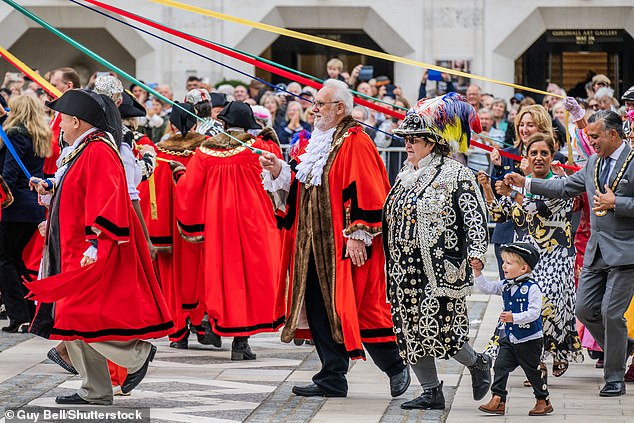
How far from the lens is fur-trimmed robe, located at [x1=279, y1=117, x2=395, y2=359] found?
8375 millimetres

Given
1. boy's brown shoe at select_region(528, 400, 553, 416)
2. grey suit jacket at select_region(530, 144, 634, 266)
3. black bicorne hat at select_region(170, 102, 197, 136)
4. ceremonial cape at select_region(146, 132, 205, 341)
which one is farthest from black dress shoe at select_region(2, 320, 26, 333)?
boy's brown shoe at select_region(528, 400, 553, 416)

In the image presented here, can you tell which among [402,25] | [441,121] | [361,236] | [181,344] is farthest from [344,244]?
[402,25]

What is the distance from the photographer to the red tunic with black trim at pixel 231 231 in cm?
1023

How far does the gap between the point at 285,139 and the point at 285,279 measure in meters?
8.63

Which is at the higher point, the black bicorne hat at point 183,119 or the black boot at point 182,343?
the black bicorne hat at point 183,119

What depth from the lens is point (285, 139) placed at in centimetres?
1736

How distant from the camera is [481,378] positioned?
8164 millimetres

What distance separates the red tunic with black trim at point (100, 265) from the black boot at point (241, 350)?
220cm

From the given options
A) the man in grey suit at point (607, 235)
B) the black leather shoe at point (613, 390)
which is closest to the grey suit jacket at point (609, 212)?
the man in grey suit at point (607, 235)

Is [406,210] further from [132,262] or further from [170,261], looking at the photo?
[170,261]

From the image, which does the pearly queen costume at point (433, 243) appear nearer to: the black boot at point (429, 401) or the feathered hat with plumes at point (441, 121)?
the feathered hat with plumes at point (441, 121)

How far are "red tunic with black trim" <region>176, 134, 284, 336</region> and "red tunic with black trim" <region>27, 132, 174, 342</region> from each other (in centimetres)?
223

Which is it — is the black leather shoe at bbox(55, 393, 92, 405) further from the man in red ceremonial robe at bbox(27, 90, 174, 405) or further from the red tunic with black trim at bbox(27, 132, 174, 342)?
the red tunic with black trim at bbox(27, 132, 174, 342)

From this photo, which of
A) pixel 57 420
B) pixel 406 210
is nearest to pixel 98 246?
pixel 57 420
